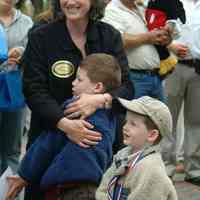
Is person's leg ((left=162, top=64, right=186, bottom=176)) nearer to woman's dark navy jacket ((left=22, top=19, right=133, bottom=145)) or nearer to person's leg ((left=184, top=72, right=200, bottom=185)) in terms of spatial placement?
person's leg ((left=184, top=72, right=200, bottom=185))

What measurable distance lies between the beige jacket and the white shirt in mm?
2543

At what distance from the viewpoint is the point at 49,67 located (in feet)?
13.0

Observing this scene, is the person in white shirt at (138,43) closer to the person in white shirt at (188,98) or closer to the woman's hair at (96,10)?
the person in white shirt at (188,98)

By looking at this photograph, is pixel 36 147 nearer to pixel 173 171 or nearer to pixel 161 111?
pixel 161 111

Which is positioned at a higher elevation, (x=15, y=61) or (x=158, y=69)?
(x=15, y=61)

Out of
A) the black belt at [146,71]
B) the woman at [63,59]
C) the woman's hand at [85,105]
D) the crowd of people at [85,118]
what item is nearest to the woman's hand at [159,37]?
the black belt at [146,71]

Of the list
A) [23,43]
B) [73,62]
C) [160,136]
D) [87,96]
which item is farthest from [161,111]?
[23,43]

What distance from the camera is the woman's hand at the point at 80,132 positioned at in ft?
11.7

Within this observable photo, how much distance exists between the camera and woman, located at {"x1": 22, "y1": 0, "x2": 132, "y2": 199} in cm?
380

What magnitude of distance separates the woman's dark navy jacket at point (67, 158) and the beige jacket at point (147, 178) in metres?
0.28

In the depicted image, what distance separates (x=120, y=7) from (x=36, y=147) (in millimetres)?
2394

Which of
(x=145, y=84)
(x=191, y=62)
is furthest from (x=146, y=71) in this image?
(x=191, y=62)

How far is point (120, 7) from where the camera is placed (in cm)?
581

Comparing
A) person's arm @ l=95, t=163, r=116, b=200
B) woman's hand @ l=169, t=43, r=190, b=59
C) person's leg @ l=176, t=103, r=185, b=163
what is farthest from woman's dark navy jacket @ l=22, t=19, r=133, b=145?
person's leg @ l=176, t=103, r=185, b=163
